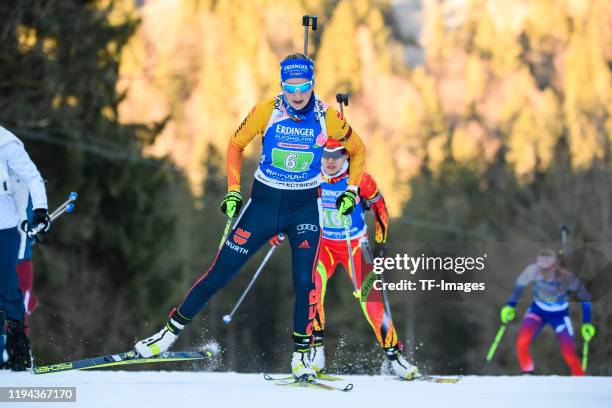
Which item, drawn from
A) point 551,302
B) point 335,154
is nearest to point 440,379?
point 335,154

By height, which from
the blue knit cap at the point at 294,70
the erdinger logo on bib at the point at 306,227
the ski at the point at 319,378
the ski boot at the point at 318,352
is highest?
the blue knit cap at the point at 294,70

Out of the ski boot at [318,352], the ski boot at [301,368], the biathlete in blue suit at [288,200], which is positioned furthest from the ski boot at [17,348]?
the ski boot at [318,352]

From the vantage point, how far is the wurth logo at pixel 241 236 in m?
7.96

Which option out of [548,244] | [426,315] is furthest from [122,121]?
[426,315]

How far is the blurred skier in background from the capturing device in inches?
533

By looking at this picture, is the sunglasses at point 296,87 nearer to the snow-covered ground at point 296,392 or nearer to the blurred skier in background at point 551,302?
the snow-covered ground at point 296,392

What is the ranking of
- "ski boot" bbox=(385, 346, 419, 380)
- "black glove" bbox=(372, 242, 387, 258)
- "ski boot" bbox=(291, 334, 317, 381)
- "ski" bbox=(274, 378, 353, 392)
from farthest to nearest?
"black glove" bbox=(372, 242, 387, 258), "ski boot" bbox=(385, 346, 419, 380), "ski boot" bbox=(291, 334, 317, 381), "ski" bbox=(274, 378, 353, 392)

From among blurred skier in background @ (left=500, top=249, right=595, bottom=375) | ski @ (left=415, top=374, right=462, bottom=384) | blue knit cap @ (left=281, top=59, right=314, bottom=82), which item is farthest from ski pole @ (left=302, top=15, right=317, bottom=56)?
blurred skier in background @ (left=500, top=249, right=595, bottom=375)

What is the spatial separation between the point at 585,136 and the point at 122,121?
2962 centimetres

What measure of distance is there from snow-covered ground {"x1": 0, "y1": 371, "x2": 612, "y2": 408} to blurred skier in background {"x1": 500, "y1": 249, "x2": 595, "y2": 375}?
4.36m

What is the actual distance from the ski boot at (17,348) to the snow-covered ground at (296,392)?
13 cm

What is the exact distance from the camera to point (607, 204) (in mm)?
39312

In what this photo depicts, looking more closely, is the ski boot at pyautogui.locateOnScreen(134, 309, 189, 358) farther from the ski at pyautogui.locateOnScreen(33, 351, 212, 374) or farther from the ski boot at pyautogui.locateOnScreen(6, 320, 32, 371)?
the ski boot at pyautogui.locateOnScreen(6, 320, 32, 371)

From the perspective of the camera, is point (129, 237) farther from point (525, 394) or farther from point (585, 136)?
point (585, 136)
